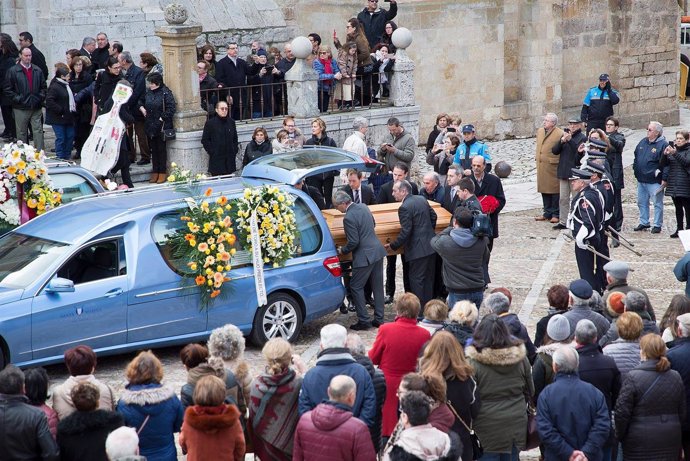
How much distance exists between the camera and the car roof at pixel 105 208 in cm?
1209

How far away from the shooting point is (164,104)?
1792 cm

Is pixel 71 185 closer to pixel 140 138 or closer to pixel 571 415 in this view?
pixel 140 138

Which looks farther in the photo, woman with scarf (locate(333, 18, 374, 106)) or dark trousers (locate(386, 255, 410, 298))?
woman with scarf (locate(333, 18, 374, 106))

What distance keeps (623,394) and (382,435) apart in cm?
192

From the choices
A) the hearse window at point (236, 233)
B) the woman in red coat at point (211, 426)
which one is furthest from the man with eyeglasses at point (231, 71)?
the woman in red coat at point (211, 426)

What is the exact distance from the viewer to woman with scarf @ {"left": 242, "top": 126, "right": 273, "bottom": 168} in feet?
55.3

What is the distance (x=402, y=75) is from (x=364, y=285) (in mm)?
7802

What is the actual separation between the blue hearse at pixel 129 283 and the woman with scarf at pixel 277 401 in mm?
3407

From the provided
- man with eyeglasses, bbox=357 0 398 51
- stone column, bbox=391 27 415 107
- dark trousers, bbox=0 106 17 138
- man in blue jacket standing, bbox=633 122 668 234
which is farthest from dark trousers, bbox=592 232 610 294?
dark trousers, bbox=0 106 17 138

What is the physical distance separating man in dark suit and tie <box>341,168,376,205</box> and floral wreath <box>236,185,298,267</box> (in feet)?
5.72

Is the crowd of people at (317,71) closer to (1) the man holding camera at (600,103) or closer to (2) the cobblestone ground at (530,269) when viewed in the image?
(2) the cobblestone ground at (530,269)

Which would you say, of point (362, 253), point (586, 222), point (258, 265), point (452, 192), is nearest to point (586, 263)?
point (586, 222)

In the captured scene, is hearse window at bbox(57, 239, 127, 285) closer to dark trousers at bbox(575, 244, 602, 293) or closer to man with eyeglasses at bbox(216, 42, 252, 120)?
dark trousers at bbox(575, 244, 602, 293)

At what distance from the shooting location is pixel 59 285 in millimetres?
11484
